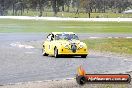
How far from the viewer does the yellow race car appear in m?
22.0

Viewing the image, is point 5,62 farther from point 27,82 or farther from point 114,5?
point 114,5

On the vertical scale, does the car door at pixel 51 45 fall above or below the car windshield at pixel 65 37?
below

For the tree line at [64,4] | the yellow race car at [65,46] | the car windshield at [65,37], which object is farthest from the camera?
the tree line at [64,4]

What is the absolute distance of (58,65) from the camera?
18000 mm

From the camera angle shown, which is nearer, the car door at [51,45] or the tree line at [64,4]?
the car door at [51,45]

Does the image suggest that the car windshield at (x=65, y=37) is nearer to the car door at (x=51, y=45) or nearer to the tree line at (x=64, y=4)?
the car door at (x=51, y=45)

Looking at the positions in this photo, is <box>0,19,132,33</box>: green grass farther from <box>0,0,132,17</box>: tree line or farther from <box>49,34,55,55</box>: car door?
<box>0,0,132,17</box>: tree line

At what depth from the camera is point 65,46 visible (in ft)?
72.7

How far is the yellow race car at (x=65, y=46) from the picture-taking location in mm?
22031

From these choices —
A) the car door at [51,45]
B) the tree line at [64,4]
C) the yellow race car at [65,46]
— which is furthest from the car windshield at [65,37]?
the tree line at [64,4]

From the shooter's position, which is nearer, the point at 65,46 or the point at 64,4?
the point at 65,46

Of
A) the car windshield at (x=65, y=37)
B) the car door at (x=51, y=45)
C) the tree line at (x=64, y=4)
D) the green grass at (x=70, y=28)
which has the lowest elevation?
the tree line at (x=64, y=4)

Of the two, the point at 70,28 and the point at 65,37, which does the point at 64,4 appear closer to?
the point at 70,28

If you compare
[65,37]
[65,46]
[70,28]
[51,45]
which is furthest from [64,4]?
[65,46]
